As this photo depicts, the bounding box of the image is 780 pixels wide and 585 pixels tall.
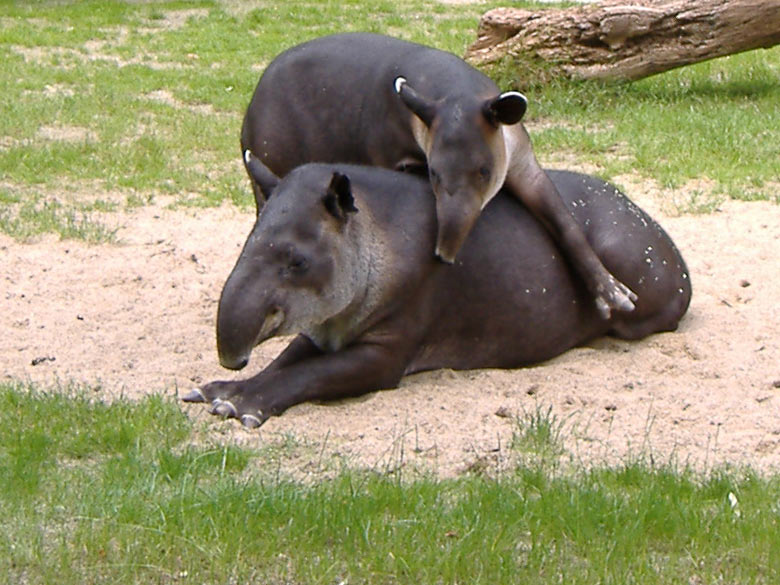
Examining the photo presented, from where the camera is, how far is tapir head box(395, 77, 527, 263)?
20.7ft

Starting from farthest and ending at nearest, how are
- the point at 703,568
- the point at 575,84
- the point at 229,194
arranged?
the point at 575,84 < the point at 229,194 < the point at 703,568

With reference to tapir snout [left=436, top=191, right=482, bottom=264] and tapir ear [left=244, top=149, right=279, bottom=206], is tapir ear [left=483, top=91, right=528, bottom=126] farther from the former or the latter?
tapir ear [left=244, top=149, right=279, bottom=206]

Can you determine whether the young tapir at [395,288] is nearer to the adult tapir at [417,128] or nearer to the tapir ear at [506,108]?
the adult tapir at [417,128]

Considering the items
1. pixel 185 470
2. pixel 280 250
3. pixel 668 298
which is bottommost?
pixel 668 298

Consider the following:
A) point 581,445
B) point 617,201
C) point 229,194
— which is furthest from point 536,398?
point 229,194

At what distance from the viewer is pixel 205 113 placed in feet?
45.5

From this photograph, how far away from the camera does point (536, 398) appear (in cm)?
615

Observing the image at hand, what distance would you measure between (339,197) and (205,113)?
8123 mm

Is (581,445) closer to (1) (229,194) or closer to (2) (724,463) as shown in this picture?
(2) (724,463)

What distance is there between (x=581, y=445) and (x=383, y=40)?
10.2ft

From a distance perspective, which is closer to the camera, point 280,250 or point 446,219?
point 280,250

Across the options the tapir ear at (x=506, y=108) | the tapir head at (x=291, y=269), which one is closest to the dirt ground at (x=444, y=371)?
the tapir head at (x=291, y=269)

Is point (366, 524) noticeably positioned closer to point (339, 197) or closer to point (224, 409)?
point (224, 409)

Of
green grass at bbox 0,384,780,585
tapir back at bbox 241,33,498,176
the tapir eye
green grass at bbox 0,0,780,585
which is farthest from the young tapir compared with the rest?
green grass at bbox 0,384,780,585
